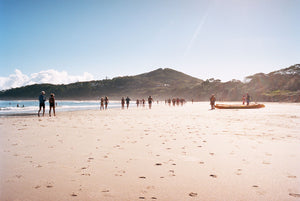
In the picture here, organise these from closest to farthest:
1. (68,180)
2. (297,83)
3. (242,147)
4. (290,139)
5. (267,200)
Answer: (267,200)
(68,180)
(242,147)
(290,139)
(297,83)

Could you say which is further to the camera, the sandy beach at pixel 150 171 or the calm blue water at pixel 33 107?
the calm blue water at pixel 33 107

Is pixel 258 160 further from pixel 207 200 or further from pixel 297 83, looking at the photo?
pixel 297 83

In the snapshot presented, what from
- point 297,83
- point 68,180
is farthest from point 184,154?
point 297,83

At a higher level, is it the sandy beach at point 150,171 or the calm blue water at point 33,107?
the sandy beach at point 150,171

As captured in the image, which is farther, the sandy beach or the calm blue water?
the calm blue water

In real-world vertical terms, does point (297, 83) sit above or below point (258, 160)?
above

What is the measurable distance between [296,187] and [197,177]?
166cm

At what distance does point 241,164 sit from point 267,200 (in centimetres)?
170

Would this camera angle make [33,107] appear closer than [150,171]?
No

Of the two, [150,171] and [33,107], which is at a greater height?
[150,171]

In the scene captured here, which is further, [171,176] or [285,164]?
[285,164]

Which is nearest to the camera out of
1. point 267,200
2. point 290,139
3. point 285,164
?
point 267,200

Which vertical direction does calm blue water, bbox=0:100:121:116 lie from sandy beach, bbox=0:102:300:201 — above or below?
below

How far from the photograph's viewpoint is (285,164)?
4.58 metres
